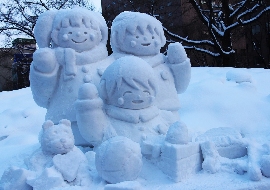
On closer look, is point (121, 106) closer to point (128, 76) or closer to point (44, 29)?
point (128, 76)

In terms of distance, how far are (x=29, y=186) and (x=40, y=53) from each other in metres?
1.04

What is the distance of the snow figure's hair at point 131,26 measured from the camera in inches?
90.8

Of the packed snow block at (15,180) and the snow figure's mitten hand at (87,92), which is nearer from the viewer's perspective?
the packed snow block at (15,180)

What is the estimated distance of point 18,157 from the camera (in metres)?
2.10

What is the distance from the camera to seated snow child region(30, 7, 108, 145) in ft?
7.34

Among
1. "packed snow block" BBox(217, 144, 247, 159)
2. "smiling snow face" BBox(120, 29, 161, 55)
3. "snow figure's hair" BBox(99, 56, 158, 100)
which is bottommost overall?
"packed snow block" BBox(217, 144, 247, 159)

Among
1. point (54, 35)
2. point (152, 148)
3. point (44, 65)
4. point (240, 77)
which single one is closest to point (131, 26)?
point (54, 35)

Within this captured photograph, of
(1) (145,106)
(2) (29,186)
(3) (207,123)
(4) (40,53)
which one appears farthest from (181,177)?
(3) (207,123)

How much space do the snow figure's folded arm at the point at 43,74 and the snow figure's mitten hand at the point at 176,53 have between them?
0.92 m

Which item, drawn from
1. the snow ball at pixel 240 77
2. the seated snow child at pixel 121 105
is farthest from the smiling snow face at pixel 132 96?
the snow ball at pixel 240 77

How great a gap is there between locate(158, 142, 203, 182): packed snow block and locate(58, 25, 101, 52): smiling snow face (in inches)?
46.2

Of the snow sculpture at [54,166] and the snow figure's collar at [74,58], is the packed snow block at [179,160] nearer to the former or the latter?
the snow sculpture at [54,166]

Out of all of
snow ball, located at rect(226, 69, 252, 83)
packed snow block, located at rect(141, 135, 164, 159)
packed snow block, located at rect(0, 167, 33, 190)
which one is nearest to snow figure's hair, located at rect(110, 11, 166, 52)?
packed snow block, located at rect(141, 135, 164, 159)

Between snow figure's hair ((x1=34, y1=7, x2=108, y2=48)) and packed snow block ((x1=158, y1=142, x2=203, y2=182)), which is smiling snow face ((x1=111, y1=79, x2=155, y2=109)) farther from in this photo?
snow figure's hair ((x1=34, y1=7, x2=108, y2=48))
